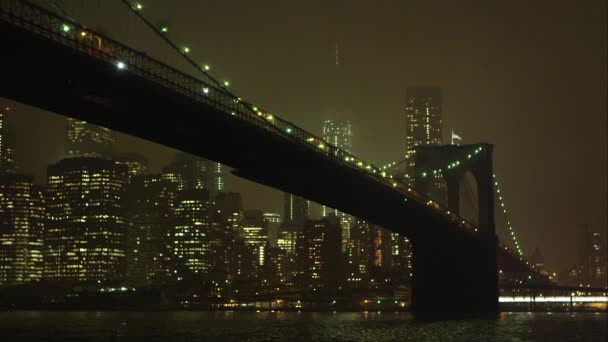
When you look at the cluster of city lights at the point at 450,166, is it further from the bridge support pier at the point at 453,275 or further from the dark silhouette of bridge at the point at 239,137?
the bridge support pier at the point at 453,275

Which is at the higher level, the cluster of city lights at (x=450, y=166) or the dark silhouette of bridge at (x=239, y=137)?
the cluster of city lights at (x=450, y=166)

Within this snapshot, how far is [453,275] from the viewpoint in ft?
252

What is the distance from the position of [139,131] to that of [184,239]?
14434cm

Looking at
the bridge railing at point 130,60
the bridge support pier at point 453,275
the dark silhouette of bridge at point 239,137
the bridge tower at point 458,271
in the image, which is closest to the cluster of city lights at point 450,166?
the dark silhouette of bridge at point 239,137

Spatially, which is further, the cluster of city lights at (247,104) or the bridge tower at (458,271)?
the bridge tower at (458,271)

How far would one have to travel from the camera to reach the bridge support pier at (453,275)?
76.4 metres

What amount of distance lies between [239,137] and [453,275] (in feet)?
106

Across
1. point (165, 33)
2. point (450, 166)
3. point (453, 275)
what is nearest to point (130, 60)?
point (165, 33)

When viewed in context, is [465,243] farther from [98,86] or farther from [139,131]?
[98,86]

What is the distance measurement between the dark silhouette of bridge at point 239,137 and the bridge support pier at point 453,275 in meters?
0.08

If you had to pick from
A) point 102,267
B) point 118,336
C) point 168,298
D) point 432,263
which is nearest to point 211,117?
point 118,336

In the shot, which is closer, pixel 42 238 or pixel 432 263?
pixel 432 263

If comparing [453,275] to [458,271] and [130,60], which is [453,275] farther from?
[130,60]

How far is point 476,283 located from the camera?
7756 cm
